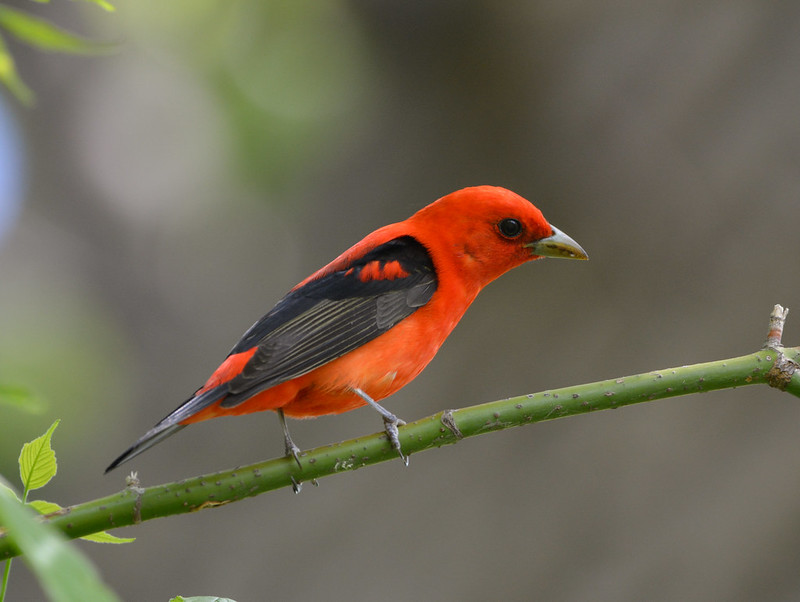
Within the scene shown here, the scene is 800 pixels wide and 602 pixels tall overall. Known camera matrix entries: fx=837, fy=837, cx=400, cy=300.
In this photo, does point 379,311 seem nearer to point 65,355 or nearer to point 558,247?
point 558,247

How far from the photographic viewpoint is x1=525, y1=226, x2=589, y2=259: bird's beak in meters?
2.43

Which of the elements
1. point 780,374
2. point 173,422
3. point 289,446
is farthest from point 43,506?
point 780,374

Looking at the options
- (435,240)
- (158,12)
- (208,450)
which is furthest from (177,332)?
(435,240)

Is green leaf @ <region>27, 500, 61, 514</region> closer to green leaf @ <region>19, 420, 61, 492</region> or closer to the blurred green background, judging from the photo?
green leaf @ <region>19, 420, 61, 492</region>

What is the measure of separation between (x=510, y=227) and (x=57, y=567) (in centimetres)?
220

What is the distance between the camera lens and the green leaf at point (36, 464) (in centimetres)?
132

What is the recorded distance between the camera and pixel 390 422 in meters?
2.21

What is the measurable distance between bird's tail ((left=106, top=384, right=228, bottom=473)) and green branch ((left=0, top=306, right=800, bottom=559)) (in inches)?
4.2

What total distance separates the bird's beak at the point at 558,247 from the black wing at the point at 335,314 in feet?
1.18

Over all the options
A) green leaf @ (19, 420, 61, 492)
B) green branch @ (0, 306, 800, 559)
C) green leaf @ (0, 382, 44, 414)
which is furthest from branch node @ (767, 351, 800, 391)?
green leaf @ (0, 382, 44, 414)

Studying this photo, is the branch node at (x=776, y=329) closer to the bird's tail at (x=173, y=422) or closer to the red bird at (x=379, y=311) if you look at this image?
the red bird at (x=379, y=311)

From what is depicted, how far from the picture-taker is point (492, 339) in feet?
16.6

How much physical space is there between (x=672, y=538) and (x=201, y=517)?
9.37 feet

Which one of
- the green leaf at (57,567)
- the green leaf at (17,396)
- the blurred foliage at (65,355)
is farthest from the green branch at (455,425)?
the blurred foliage at (65,355)
